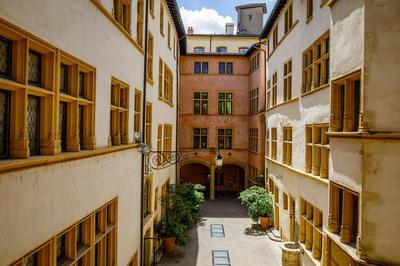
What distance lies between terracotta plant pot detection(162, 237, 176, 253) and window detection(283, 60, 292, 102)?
9.38m

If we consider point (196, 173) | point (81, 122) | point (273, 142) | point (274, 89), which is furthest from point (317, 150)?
point (196, 173)

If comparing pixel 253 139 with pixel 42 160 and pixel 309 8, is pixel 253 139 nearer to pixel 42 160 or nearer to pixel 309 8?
pixel 309 8

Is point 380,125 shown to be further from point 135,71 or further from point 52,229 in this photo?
point 135,71

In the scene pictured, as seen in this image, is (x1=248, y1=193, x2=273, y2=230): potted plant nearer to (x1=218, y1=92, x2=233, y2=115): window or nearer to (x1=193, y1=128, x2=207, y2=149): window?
(x1=193, y1=128, x2=207, y2=149): window

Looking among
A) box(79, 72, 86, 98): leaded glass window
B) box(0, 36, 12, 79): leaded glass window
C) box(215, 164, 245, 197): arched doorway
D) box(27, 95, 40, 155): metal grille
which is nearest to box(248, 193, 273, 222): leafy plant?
box(215, 164, 245, 197): arched doorway

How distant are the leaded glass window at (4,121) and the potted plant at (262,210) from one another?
17.6m

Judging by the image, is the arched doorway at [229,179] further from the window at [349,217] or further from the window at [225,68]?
the window at [349,217]

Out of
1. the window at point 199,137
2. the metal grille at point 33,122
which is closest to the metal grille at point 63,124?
the metal grille at point 33,122

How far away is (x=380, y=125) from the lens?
23.1 ft

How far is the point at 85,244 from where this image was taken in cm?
730

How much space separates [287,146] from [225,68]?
1530 cm

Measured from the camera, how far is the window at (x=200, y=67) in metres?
31.1

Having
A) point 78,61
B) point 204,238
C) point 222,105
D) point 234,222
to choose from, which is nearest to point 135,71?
point 78,61

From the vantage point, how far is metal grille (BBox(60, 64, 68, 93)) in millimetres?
6332
